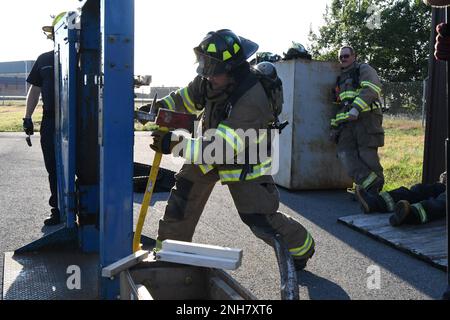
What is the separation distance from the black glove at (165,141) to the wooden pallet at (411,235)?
2.47 metres

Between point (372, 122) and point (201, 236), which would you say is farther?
point (372, 122)

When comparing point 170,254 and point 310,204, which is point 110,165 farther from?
point 310,204

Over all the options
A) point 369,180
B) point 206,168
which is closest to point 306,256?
point 206,168

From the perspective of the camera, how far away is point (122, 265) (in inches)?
118

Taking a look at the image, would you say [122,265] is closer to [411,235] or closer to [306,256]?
[306,256]

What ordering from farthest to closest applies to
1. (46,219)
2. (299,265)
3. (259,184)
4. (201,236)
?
(46,219), (201,236), (299,265), (259,184)

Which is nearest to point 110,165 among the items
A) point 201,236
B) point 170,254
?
point 170,254

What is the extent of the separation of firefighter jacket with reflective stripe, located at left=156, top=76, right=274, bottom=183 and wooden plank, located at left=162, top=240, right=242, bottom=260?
71cm

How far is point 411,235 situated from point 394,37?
1008 inches

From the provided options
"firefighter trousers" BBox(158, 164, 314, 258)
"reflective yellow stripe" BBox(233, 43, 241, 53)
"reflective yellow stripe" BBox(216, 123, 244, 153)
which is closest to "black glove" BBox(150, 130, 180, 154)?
"reflective yellow stripe" BBox(216, 123, 244, 153)

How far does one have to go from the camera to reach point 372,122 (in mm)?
6734

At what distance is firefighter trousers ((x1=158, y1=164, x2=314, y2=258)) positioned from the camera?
150 inches
